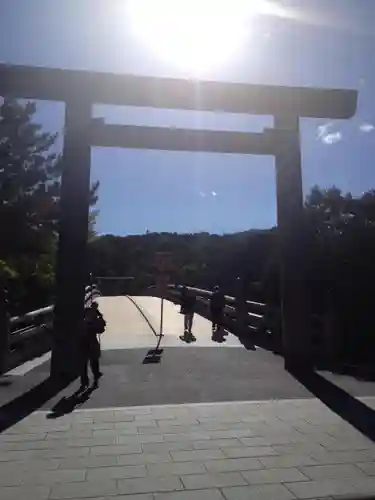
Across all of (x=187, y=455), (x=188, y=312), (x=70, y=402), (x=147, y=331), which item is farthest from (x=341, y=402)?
(x=147, y=331)

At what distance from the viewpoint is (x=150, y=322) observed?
20219 mm

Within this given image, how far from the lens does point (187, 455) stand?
5.37 meters

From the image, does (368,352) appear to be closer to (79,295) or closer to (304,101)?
(304,101)

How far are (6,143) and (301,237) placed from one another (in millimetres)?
15987

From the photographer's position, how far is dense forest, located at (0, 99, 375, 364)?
12844 millimetres

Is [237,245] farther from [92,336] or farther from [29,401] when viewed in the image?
[29,401]

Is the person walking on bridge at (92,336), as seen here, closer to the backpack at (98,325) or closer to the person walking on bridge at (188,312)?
the backpack at (98,325)

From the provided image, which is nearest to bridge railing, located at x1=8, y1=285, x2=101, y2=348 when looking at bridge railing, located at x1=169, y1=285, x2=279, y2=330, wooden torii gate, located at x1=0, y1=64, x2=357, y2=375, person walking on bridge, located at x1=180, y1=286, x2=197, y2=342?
wooden torii gate, located at x1=0, y1=64, x2=357, y2=375

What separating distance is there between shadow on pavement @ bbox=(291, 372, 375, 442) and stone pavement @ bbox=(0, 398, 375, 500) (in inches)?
6.9

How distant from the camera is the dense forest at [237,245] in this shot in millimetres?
12844

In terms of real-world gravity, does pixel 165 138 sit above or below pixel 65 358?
above

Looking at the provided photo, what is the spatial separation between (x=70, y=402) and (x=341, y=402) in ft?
12.6

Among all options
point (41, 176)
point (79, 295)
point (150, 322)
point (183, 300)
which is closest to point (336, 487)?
point (79, 295)

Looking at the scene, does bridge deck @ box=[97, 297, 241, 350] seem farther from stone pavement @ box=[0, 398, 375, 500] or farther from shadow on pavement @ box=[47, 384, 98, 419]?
stone pavement @ box=[0, 398, 375, 500]
